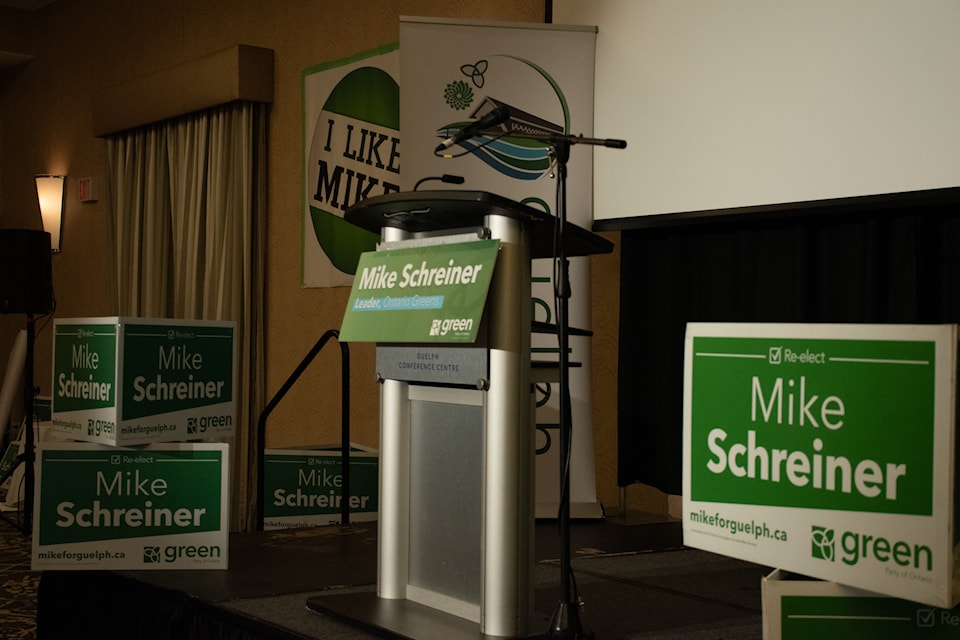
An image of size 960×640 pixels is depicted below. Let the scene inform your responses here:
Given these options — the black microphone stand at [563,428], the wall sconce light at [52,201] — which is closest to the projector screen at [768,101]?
the black microphone stand at [563,428]

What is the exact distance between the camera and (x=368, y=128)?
15.4 feet

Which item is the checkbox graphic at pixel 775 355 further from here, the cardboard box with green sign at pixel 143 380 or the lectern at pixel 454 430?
the cardboard box with green sign at pixel 143 380

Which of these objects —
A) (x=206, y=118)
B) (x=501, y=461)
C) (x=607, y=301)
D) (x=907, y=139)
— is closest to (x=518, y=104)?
(x=607, y=301)

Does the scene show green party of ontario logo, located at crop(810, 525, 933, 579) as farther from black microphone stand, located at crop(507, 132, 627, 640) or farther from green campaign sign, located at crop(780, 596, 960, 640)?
black microphone stand, located at crop(507, 132, 627, 640)

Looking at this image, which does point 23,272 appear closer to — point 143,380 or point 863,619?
point 143,380

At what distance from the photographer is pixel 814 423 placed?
4.32ft

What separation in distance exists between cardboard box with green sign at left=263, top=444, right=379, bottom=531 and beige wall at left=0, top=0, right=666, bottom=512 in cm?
78

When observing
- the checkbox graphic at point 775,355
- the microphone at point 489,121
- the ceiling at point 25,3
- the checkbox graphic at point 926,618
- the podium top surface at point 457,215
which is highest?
the ceiling at point 25,3

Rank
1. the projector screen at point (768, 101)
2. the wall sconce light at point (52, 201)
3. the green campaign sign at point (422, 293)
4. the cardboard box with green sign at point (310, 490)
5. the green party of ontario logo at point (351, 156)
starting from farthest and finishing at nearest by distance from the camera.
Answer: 1. the wall sconce light at point (52, 201)
2. the green party of ontario logo at point (351, 156)
3. the cardboard box with green sign at point (310, 490)
4. the projector screen at point (768, 101)
5. the green campaign sign at point (422, 293)

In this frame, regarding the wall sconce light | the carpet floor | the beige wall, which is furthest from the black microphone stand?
the wall sconce light

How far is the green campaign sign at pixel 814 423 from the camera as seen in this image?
1228 mm

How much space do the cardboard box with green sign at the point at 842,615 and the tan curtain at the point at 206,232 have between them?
4.20 metres

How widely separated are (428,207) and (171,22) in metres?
4.79

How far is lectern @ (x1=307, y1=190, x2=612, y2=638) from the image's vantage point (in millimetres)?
1793
